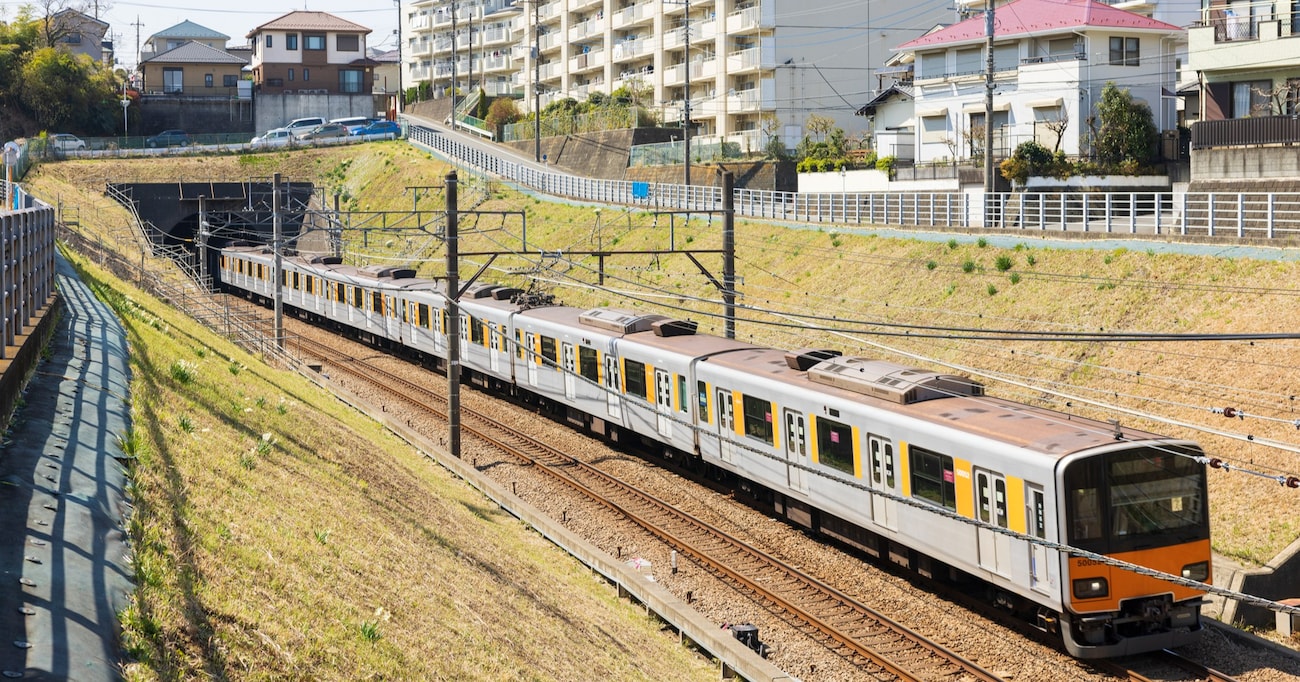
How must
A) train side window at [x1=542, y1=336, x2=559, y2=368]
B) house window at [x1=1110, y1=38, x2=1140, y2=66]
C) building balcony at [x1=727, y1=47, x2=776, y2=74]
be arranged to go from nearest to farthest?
train side window at [x1=542, y1=336, x2=559, y2=368] < house window at [x1=1110, y1=38, x2=1140, y2=66] < building balcony at [x1=727, y1=47, x2=776, y2=74]

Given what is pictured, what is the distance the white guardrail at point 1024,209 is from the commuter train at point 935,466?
33.3 feet

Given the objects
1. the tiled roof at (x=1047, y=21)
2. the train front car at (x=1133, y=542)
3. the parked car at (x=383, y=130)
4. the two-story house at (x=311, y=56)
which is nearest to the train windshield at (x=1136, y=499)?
the train front car at (x=1133, y=542)

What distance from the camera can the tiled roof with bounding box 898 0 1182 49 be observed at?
121ft

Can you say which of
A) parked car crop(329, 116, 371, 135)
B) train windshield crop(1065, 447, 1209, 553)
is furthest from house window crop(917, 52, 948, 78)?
parked car crop(329, 116, 371, 135)

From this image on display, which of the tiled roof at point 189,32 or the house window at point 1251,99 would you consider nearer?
the house window at point 1251,99

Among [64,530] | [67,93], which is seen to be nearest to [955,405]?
[64,530]

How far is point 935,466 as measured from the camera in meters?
13.3

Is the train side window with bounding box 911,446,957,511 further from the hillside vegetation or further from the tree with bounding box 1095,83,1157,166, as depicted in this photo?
the tree with bounding box 1095,83,1157,166

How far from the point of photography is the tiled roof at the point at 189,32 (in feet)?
322

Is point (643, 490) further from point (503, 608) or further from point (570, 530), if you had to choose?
point (503, 608)

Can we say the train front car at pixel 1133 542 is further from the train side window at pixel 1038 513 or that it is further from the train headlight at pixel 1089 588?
the train side window at pixel 1038 513

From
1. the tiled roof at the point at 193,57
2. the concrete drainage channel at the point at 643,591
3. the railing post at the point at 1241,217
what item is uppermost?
the tiled roof at the point at 193,57

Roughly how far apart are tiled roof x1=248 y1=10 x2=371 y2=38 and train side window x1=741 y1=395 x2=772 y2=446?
229 feet

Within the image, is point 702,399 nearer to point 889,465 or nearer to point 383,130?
point 889,465
